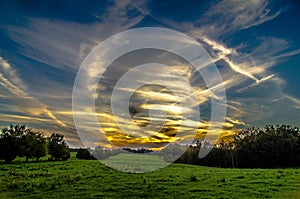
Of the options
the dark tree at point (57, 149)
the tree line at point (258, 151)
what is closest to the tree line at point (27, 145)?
the dark tree at point (57, 149)

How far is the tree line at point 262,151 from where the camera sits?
223ft

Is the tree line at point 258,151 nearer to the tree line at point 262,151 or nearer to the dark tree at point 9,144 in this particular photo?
the tree line at point 262,151

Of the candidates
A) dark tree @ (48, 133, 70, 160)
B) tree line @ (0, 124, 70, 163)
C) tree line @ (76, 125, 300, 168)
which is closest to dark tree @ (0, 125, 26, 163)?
tree line @ (0, 124, 70, 163)

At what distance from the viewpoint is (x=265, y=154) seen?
6981 cm

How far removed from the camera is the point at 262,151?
70.2m

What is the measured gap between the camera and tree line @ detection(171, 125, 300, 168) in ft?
223

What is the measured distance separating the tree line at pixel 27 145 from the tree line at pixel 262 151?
40.3 m

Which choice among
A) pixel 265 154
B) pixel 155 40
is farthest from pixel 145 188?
pixel 265 154

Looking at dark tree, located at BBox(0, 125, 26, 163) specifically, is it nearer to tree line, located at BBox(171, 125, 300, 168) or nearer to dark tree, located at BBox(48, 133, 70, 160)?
dark tree, located at BBox(48, 133, 70, 160)

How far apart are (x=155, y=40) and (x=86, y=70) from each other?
25.0 ft

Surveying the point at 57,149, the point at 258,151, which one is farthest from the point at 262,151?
the point at 57,149

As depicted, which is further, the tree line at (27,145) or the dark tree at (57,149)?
the dark tree at (57,149)

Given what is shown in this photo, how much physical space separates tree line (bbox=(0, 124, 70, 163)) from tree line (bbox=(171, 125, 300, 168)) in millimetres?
40284

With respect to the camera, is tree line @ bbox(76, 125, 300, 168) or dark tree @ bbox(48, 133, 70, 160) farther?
dark tree @ bbox(48, 133, 70, 160)
